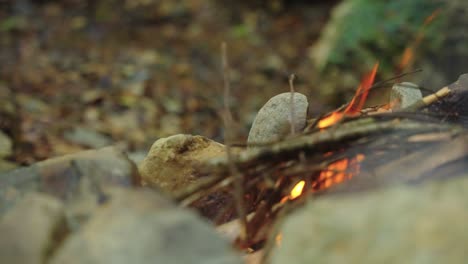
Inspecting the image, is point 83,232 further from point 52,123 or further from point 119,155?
point 52,123

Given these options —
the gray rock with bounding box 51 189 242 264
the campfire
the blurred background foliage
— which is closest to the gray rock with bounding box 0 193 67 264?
the gray rock with bounding box 51 189 242 264

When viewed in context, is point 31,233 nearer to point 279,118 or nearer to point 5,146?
point 279,118

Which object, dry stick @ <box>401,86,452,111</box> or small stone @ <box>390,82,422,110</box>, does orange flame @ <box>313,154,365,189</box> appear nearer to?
dry stick @ <box>401,86,452,111</box>

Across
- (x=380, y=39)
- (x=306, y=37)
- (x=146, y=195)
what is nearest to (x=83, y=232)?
(x=146, y=195)

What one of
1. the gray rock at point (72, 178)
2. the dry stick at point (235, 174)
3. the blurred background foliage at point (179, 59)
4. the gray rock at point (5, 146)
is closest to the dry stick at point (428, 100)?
the dry stick at point (235, 174)

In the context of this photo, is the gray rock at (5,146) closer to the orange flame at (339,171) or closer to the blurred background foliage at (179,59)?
the blurred background foliage at (179,59)
